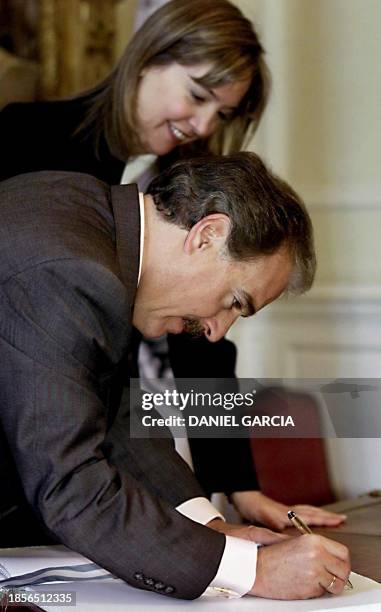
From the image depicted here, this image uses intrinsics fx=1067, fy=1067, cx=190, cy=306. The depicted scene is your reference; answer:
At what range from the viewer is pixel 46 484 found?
1495 millimetres

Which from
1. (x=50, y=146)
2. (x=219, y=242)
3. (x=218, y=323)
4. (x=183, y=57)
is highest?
(x=183, y=57)

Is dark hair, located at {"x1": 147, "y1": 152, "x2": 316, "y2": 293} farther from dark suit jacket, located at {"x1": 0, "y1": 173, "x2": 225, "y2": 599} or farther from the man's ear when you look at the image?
dark suit jacket, located at {"x1": 0, "y1": 173, "x2": 225, "y2": 599}

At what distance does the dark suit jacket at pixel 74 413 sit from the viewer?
1.49m

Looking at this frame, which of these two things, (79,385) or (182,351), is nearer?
(79,385)

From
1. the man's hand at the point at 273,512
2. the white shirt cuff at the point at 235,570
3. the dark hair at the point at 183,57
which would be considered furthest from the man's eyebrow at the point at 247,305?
the dark hair at the point at 183,57

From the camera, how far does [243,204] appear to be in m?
1.66

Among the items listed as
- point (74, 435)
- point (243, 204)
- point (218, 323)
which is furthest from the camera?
point (218, 323)

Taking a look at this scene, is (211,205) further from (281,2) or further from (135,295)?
(281,2)

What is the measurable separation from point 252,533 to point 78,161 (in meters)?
0.99

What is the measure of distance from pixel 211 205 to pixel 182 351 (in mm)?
786

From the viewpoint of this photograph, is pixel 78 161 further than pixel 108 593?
Yes

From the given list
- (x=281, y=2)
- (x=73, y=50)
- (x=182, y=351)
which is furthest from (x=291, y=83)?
(x=182, y=351)

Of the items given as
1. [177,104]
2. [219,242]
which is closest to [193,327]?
[219,242]

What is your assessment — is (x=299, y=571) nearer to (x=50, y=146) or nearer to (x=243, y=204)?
(x=243, y=204)
